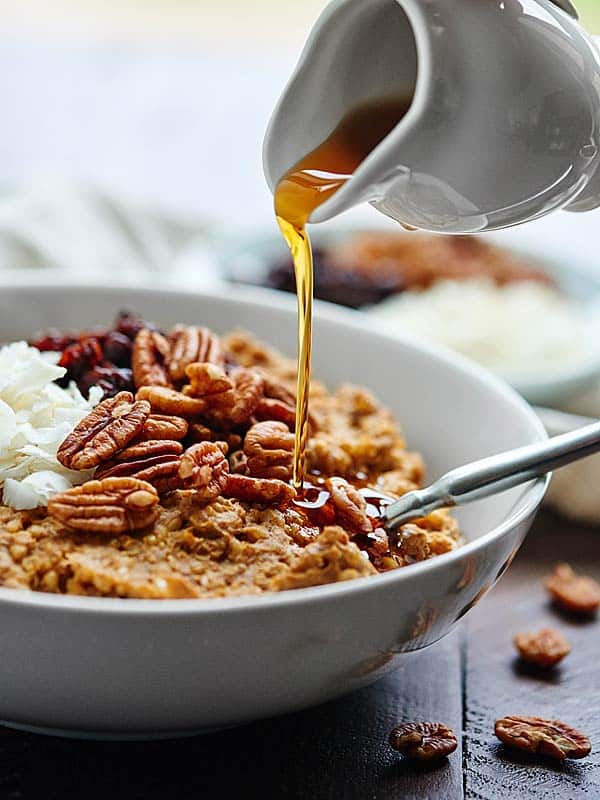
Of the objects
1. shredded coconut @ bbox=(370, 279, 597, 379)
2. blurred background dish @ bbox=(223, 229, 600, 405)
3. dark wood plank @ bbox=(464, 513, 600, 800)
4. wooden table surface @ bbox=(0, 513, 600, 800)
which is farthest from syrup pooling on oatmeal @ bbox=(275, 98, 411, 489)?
shredded coconut @ bbox=(370, 279, 597, 379)

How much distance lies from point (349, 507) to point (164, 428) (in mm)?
314

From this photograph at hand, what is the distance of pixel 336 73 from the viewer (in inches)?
63.4

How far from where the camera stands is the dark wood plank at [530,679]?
5.13 feet

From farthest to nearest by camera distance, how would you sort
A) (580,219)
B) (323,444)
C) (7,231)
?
(580,219) < (7,231) < (323,444)

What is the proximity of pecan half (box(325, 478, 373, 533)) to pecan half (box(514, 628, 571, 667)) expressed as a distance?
1.36 feet

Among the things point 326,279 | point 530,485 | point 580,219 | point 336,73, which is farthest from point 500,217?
point 580,219

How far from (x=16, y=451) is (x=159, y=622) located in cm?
50

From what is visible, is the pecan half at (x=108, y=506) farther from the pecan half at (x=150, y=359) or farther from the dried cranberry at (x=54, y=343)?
the dried cranberry at (x=54, y=343)

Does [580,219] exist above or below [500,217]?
below

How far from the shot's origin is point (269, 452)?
1754 mm

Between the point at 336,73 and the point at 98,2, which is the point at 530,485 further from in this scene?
the point at 98,2

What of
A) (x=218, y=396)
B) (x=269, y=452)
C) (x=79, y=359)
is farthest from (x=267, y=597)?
(x=79, y=359)

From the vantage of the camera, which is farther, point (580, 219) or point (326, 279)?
point (580, 219)

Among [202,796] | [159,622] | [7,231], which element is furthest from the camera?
[7,231]
